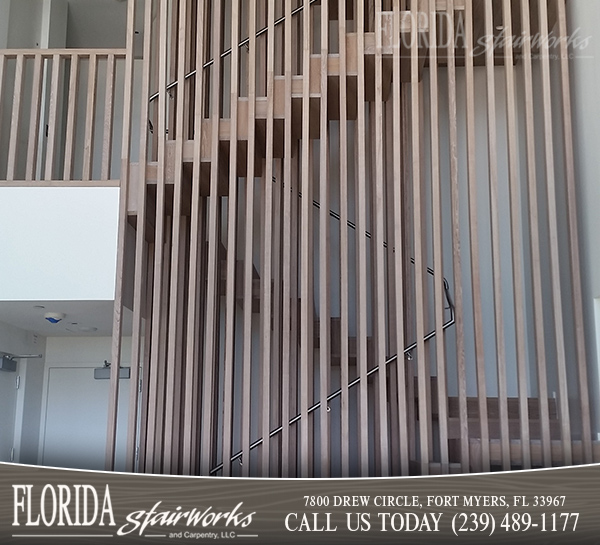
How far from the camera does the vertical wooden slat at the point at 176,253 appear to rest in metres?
3.89

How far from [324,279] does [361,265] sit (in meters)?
0.23

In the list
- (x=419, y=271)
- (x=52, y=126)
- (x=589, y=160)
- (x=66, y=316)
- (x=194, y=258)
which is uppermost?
(x=52, y=126)

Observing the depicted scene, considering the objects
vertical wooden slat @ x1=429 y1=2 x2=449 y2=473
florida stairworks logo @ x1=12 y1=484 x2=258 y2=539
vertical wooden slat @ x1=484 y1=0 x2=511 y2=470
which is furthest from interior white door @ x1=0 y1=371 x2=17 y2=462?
vertical wooden slat @ x1=484 y1=0 x2=511 y2=470

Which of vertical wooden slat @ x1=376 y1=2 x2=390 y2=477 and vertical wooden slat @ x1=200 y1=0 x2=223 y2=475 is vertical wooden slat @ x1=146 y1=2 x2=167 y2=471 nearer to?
vertical wooden slat @ x1=200 y1=0 x2=223 y2=475

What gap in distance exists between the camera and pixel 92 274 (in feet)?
13.6

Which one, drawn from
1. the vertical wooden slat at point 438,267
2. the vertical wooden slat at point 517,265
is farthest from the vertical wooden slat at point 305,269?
the vertical wooden slat at point 517,265

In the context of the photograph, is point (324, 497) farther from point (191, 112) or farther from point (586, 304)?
point (191, 112)

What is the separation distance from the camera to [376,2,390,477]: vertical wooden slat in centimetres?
375

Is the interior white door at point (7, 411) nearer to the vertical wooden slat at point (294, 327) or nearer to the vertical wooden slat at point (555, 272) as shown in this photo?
the vertical wooden slat at point (294, 327)

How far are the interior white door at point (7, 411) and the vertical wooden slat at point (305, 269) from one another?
290 cm

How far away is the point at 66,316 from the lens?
191 inches

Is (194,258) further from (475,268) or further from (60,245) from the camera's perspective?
(475,268)

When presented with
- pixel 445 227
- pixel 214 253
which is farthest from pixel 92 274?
pixel 445 227

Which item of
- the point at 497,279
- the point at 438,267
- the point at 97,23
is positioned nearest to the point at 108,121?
the point at 438,267
